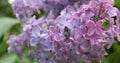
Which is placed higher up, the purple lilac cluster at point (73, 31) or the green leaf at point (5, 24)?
the purple lilac cluster at point (73, 31)

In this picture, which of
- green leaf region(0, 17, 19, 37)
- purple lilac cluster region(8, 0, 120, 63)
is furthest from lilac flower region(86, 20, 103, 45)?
green leaf region(0, 17, 19, 37)

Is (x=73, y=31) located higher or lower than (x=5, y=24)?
higher

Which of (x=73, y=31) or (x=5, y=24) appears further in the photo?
(x=5, y=24)

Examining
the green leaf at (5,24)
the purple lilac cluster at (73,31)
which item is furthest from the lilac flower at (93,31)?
the green leaf at (5,24)

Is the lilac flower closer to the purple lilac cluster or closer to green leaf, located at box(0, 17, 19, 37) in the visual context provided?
the purple lilac cluster

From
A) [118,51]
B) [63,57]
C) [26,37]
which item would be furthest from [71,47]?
[118,51]

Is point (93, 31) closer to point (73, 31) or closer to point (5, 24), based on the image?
point (73, 31)

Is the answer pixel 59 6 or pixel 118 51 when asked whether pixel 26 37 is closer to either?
pixel 59 6

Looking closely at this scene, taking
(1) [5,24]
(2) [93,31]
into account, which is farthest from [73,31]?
(1) [5,24]

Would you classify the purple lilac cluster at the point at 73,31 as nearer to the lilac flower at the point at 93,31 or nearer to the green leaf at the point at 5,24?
A: the lilac flower at the point at 93,31

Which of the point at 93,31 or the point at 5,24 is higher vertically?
the point at 93,31
